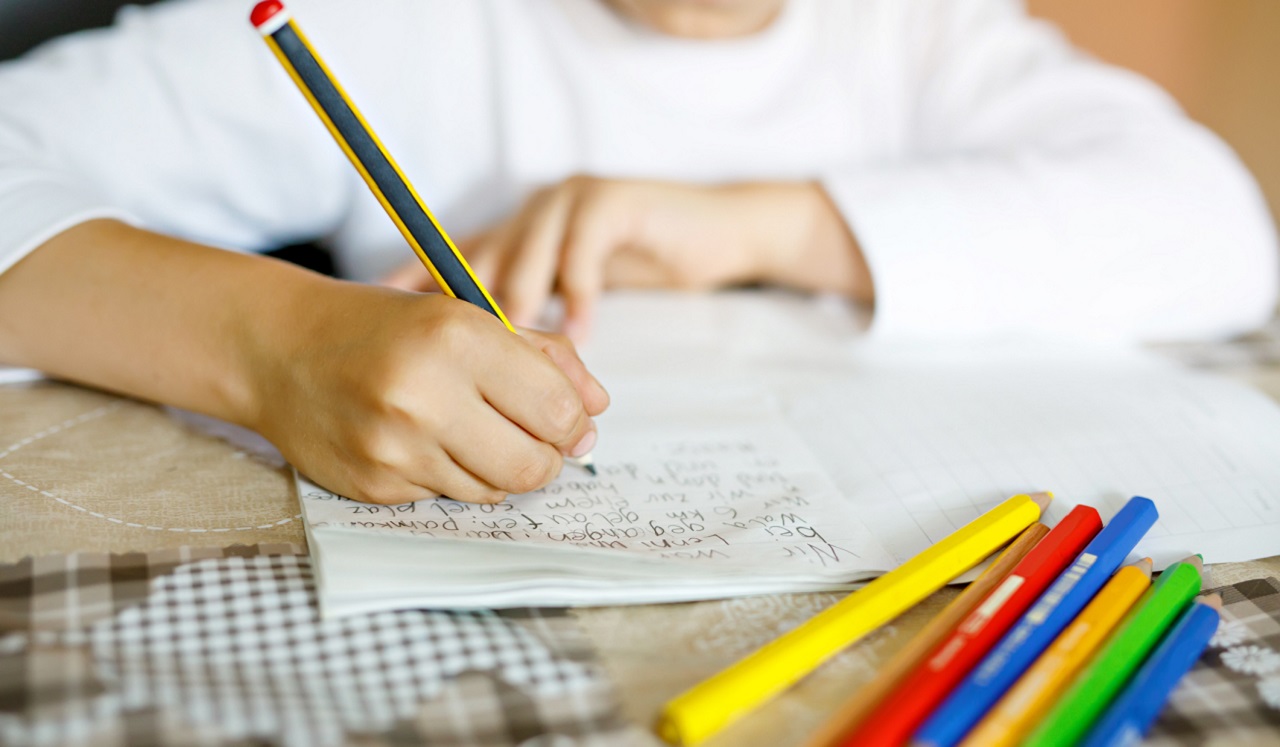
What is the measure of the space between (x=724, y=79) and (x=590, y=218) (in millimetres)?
221

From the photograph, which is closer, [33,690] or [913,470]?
[33,690]

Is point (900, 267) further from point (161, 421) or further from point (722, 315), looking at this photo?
point (161, 421)

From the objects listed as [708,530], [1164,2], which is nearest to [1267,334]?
[708,530]

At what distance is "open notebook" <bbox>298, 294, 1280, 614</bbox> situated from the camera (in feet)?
0.94

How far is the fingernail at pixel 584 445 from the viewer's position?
34 cm

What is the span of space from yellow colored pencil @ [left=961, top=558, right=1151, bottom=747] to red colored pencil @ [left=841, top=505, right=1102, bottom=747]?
0.01m

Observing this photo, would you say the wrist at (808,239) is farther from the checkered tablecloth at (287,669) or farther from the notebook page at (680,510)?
the checkered tablecloth at (287,669)

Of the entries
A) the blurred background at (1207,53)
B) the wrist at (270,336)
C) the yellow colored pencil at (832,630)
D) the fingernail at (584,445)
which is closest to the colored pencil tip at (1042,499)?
the yellow colored pencil at (832,630)

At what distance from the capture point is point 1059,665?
0.24 meters

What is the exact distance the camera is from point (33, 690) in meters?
0.23

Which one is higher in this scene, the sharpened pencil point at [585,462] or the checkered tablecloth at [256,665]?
the sharpened pencil point at [585,462]

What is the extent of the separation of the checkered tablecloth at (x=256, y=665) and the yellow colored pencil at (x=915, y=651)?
51 mm

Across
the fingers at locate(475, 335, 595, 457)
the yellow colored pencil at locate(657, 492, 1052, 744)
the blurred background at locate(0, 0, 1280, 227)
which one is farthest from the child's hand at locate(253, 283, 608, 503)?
the blurred background at locate(0, 0, 1280, 227)

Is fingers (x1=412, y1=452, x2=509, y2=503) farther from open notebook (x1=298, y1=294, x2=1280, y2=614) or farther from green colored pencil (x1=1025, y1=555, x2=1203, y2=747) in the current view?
green colored pencil (x1=1025, y1=555, x2=1203, y2=747)
